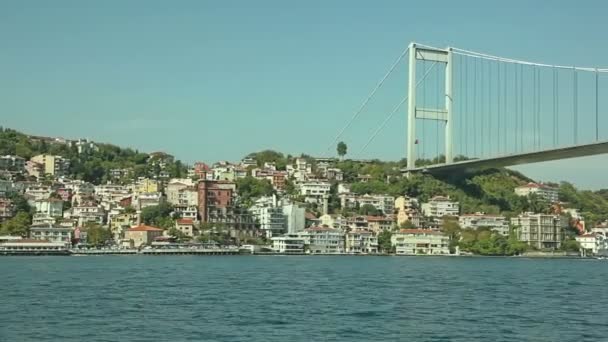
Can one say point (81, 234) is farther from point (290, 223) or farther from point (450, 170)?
point (450, 170)

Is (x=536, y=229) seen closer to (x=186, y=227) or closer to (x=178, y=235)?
(x=186, y=227)

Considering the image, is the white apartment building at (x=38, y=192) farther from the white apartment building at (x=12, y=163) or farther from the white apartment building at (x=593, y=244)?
the white apartment building at (x=593, y=244)

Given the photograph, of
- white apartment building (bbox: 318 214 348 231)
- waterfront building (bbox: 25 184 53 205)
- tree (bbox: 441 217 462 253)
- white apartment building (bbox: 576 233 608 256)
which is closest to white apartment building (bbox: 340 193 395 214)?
white apartment building (bbox: 318 214 348 231)

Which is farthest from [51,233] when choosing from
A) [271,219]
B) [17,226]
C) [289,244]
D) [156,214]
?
[289,244]

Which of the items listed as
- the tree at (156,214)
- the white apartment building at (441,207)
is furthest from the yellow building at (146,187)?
the white apartment building at (441,207)

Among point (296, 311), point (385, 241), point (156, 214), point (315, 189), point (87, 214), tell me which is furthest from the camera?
point (315, 189)

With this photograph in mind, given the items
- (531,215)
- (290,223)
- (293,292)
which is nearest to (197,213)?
(290,223)
